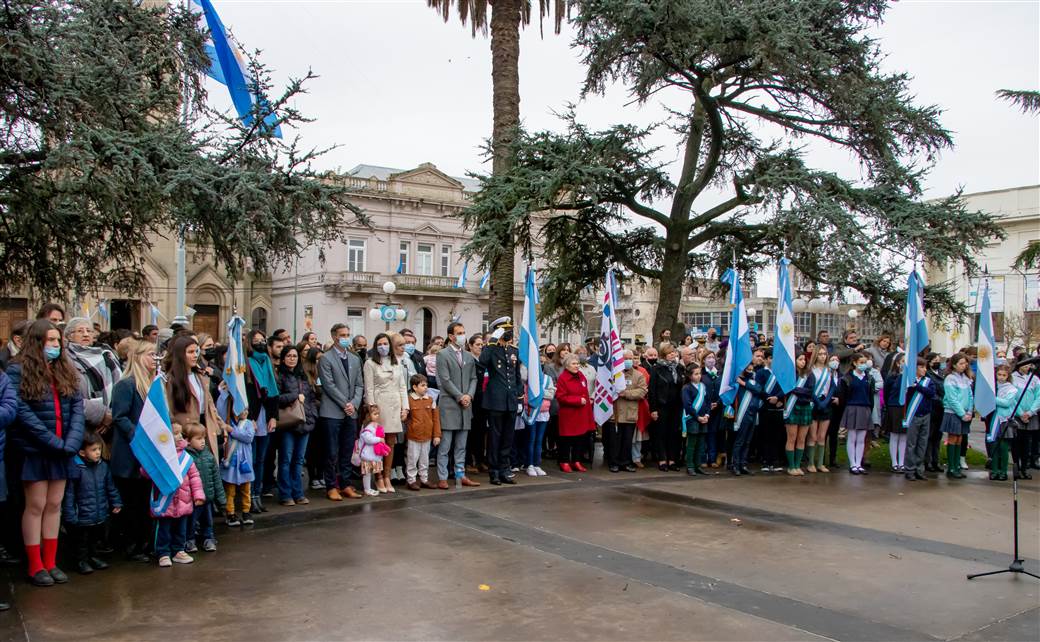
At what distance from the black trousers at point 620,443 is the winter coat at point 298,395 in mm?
5066

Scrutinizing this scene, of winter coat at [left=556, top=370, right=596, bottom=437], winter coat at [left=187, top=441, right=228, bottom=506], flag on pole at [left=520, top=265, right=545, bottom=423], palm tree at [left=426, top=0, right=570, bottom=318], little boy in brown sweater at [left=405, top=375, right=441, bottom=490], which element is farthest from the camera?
palm tree at [left=426, top=0, right=570, bottom=318]

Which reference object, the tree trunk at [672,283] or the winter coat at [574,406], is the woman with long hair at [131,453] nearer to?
the winter coat at [574,406]

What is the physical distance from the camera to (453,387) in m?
11.1

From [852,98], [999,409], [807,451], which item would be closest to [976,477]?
[999,409]

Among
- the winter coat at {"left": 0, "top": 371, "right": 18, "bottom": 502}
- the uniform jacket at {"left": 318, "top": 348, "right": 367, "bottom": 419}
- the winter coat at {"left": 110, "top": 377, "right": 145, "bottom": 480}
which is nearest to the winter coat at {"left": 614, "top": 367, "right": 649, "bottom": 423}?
the uniform jacket at {"left": 318, "top": 348, "right": 367, "bottom": 419}

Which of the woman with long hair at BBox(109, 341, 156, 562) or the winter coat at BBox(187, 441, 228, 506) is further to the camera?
the winter coat at BBox(187, 441, 228, 506)

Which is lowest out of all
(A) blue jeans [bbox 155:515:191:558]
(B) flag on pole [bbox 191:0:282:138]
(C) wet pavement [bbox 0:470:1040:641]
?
(C) wet pavement [bbox 0:470:1040:641]

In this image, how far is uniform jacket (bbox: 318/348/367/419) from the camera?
985 centimetres

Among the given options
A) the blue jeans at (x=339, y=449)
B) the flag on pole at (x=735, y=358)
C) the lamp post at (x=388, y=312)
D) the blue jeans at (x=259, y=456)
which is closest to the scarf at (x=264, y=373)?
the blue jeans at (x=259, y=456)

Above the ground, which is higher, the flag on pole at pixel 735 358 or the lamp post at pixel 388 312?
the lamp post at pixel 388 312

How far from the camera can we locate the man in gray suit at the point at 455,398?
1098 centimetres

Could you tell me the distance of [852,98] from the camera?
15375 mm

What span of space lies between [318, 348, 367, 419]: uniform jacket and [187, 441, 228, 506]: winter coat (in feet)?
7.57

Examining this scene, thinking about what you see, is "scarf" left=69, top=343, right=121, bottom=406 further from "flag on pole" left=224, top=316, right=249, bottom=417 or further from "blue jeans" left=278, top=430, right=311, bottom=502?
"blue jeans" left=278, top=430, right=311, bottom=502
